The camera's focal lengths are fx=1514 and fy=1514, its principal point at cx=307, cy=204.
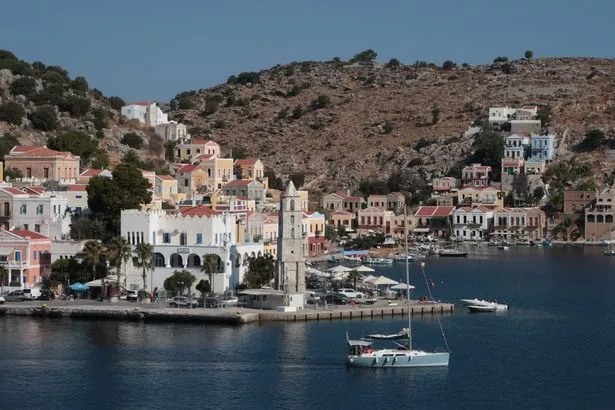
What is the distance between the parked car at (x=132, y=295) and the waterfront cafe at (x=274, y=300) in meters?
4.83

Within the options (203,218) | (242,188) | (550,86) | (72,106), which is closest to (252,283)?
(203,218)

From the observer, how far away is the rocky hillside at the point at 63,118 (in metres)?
99.2

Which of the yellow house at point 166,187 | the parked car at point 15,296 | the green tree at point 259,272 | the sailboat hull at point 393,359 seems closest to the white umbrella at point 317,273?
the green tree at point 259,272

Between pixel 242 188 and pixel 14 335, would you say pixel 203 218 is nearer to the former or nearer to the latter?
pixel 14 335

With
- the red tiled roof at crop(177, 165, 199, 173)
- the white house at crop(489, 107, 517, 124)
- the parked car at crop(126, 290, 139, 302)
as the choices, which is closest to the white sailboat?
the parked car at crop(126, 290, 139, 302)

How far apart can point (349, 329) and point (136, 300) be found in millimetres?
10662

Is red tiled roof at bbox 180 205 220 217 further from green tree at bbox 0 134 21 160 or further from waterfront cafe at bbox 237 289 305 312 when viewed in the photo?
green tree at bbox 0 134 21 160

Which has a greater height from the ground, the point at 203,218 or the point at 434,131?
the point at 434,131

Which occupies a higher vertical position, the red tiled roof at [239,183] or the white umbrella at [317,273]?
the red tiled roof at [239,183]

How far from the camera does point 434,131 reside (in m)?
144

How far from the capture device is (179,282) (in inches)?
2498

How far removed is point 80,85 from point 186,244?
168 ft

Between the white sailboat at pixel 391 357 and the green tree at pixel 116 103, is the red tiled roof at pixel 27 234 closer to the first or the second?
the white sailboat at pixel 391 357

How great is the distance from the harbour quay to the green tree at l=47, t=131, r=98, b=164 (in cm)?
3571
